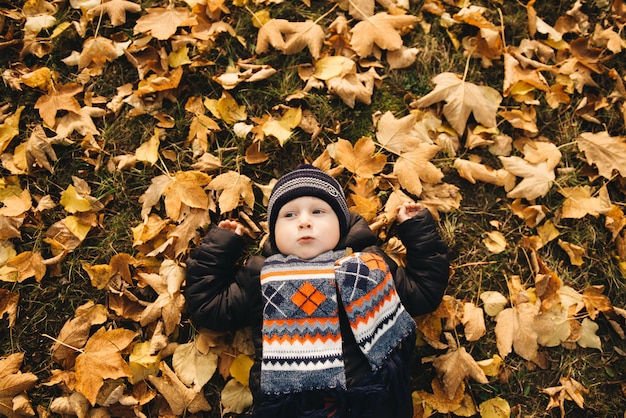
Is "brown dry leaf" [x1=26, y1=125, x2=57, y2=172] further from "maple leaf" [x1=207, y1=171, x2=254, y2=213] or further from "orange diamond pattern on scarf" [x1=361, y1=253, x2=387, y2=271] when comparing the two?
"orange diamond pattern on scarf" [x1=361, y1=253, x2=387, y2=271]

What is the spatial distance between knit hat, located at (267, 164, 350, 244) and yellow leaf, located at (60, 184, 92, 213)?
3.83 ft

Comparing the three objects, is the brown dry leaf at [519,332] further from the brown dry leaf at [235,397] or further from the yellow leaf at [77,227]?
the yellow leaf at [77,227]

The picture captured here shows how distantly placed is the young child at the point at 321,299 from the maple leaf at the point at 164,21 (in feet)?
4.26

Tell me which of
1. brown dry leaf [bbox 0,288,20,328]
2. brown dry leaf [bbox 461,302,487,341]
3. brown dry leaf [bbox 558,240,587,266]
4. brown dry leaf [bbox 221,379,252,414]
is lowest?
brown dry leaf [bbox 221,379,252,414]

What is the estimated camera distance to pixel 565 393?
8.56 ft

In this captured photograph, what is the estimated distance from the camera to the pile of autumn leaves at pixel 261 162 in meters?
2.55

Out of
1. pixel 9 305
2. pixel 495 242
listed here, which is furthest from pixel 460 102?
pixel 9 305

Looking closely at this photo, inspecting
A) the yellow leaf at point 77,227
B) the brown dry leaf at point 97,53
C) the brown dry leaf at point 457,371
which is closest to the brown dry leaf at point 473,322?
the brown dry leaf at point 457,371

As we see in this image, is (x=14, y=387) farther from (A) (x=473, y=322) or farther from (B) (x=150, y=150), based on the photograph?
(A) (x=473, y=322)

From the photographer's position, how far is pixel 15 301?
2611 millimetres

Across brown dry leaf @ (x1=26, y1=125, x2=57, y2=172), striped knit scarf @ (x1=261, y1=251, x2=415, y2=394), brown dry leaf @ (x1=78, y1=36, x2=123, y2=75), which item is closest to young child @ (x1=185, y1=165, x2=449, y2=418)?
striped knit scarf @ (x1=261, y1=251, x2=415, y2=394)

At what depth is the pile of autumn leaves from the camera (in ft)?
8.38

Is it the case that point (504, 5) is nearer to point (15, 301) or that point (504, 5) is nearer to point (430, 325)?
point (430, 325)

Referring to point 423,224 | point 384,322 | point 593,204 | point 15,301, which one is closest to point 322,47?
point 423,224
